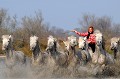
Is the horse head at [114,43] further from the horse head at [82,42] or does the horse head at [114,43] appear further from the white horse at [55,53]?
the white horse at [55,53]

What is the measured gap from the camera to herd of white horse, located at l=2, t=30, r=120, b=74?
493 inches

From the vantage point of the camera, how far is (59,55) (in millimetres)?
13125

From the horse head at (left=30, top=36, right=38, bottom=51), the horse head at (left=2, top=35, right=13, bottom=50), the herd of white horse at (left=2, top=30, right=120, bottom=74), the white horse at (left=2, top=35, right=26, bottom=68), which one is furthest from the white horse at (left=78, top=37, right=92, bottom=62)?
the horse head at (left=2, top=35, right=13, bottom=50)

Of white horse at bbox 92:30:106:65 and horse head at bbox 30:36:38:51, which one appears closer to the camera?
horse head at bbox 30:36:38:51

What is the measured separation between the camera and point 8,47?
41.3ft

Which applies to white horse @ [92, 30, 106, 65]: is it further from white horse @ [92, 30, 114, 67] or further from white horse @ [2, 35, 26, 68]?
white horse @ [2, 35, 26, 68]

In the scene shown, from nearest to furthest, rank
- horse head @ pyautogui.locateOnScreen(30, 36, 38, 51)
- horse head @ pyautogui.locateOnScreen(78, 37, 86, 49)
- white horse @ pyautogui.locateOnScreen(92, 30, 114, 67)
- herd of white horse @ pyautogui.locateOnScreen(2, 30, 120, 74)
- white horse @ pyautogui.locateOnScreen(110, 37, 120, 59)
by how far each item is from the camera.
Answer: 1. horse head @ pyautogui.locateOnScreen(30, 36, 38, 51)
2. herd of white horse @ pyautogui.locateOnScreen(2, 30, 120, 74)
3. white horse @ pyautogui.locateOnScreen(92, 30, 114, 67)
4. horse head @ pyautogui.locateOnScreen(78, 37, 86, 49)
5. white horse @ pyautogui.locateOnScreen(110, 37, 120, 59)

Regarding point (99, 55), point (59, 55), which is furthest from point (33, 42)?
point (99, 55)

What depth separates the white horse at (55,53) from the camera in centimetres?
1259

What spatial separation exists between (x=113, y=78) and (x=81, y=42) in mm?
2276

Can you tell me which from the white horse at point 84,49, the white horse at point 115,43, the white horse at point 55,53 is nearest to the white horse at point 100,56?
the white horse at point 84,49

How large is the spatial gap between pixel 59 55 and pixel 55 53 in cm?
21

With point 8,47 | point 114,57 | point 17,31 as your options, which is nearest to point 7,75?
point 8,47

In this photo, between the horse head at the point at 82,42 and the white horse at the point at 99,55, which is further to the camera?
the horse head at the point at 82,42
